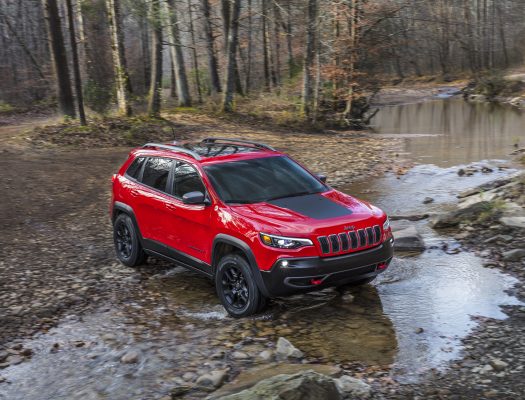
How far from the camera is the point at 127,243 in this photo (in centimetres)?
920

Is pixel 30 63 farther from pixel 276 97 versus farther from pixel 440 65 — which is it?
pixel 440 65

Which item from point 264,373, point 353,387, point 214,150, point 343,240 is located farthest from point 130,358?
point 214,150

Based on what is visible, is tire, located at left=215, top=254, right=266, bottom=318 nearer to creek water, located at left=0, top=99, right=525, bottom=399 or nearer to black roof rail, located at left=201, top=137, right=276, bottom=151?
creek water, located at left=0, top=99, right=525, bottom=399

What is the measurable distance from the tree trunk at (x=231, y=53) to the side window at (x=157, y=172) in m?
18.9

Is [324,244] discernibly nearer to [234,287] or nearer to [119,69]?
[234,287]

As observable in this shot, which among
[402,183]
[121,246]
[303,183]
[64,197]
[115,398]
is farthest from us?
[402,183]

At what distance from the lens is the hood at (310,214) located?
654cm

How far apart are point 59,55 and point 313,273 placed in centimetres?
1761

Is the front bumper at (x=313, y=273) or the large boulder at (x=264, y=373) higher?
the front bumper at (x=313, y=273)

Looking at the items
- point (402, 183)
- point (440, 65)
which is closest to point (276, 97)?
point (402, 183)

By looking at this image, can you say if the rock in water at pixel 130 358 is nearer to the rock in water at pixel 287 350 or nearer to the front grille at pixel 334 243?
the rock in water at pixel 287 350

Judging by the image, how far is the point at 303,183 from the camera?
7863 mm

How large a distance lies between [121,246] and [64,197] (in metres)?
5.26

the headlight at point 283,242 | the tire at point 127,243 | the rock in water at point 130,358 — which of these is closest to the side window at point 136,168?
the tire at point 127,243
